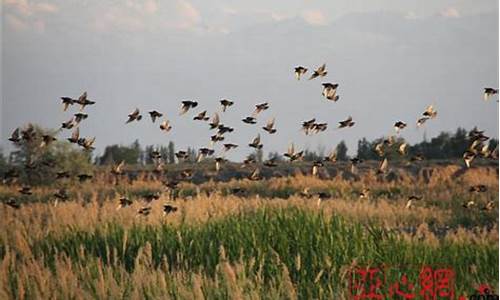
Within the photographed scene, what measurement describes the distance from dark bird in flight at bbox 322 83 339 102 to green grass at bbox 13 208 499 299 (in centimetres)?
135

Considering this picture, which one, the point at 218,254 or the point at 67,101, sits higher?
the point at 67,101

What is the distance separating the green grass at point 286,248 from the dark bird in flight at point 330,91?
1.35m

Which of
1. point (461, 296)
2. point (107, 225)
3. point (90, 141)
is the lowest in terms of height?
point (461, 296)

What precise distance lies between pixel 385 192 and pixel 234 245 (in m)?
10.1

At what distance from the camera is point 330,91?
7113 mm

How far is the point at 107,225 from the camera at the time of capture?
7926mm

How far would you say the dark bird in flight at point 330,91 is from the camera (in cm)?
703

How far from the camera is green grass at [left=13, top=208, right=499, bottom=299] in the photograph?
6527 millimetres

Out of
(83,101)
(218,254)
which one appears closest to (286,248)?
(218,254)

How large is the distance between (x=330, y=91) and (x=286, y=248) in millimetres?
1702

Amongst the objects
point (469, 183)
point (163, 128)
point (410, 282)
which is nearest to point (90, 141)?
point (163, 128)

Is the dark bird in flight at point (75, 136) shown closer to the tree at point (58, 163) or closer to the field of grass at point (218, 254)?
the field of grass at point (218, 254)

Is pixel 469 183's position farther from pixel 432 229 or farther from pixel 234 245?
pixel 234 245

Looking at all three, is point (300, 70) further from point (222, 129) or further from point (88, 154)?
point (88, 154)
